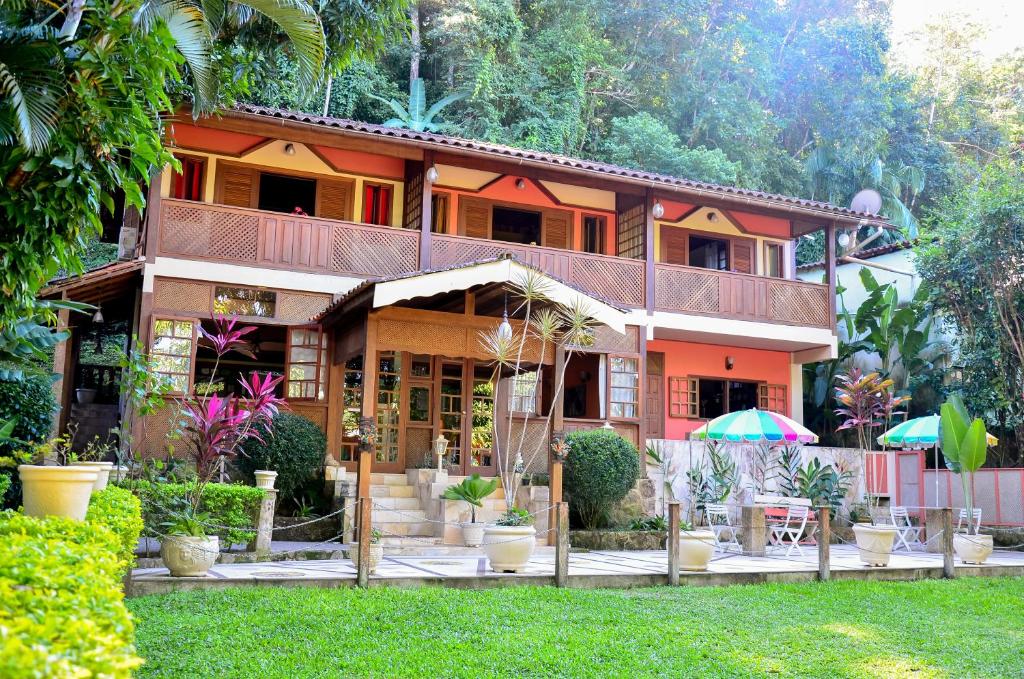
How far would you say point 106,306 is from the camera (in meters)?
16.2

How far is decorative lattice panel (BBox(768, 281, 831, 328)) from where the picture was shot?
1814 cm

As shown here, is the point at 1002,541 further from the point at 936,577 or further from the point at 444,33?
the point at 444,33

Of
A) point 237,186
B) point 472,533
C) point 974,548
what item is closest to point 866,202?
point 974,548

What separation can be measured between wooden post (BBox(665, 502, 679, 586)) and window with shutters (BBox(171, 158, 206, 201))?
32.6 feet

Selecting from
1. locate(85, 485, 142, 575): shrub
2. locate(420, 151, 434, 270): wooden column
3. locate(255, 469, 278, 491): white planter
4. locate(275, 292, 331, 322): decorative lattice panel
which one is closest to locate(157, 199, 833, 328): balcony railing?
locate(420, 151, 434, 270): wooden column

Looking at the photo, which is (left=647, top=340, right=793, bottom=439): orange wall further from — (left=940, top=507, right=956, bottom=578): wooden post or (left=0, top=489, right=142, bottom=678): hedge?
(left=0, top=489, right=142, bottom=678): hedge

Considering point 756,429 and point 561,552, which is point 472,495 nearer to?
point 561,552

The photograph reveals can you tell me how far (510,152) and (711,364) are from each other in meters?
7.00

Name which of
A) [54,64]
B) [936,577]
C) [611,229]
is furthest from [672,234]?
[54,64]

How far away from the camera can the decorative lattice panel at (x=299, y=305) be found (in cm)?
1463

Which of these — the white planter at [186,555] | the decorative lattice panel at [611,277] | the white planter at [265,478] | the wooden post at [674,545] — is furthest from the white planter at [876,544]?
the white planter at [186,555]

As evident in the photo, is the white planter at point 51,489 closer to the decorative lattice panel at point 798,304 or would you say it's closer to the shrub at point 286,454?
the shrub at point 286,454

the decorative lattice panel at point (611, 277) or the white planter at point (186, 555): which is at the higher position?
the decorative lattice panel at point (611, 277)

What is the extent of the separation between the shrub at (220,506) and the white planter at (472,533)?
9.05 feet
